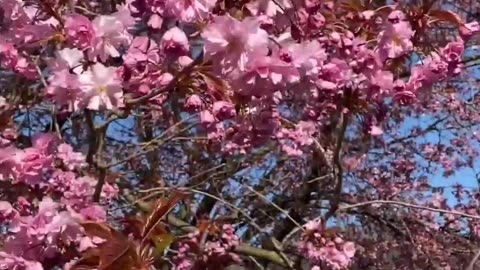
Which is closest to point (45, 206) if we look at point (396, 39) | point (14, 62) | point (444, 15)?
point (14, 62)

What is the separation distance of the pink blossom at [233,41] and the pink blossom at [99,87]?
0.31 metres

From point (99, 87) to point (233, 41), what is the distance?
39 cm

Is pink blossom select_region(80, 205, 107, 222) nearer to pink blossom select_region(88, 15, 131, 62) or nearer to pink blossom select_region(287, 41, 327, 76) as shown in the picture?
pink blossom select_region(88, 15, 131, 62)

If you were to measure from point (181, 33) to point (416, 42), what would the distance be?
68 centimetres

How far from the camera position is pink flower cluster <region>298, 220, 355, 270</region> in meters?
3.94

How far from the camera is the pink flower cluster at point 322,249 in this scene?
12.9ft

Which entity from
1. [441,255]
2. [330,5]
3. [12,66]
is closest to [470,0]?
[441,255]

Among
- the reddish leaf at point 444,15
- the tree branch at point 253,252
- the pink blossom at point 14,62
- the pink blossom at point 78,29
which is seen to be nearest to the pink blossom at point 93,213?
the pink blossom at point 14,62

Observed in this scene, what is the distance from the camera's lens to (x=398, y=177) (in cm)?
710

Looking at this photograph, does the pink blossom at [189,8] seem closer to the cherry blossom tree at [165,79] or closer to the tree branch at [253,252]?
the cherry blossom tree at [165,79]

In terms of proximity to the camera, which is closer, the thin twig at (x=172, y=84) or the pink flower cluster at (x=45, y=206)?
the thin twig at (x=172, y=84)

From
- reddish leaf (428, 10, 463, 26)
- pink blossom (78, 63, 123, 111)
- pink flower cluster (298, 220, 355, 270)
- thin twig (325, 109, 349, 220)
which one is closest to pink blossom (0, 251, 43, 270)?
pink blossom (78, 63, 123, 111)

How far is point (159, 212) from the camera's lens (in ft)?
5.68

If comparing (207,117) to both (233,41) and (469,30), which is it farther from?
(469,30)
